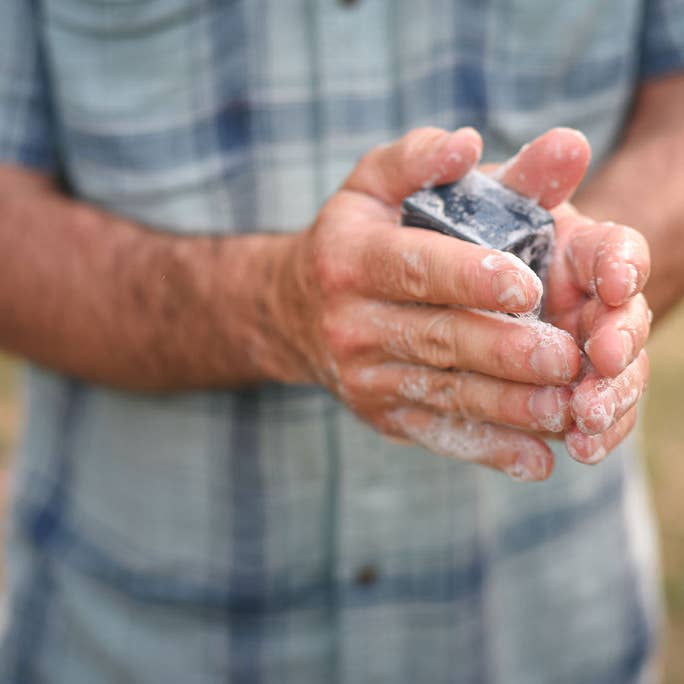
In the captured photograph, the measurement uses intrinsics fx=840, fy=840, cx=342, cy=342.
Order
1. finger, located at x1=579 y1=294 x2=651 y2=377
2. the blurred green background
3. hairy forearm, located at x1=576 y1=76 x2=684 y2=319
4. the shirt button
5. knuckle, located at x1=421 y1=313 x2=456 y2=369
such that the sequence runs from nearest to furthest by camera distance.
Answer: finger, located at x1=579 y1=294 x2=651 y2=377
knuckle, located at x1=421 y1=313 x2=456 y2=369
hairy forearm, located at x1=576 y1=76 x2=684 y2=319
the shirt button
the blurred green background

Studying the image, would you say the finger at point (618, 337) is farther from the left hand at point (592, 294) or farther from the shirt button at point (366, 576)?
the shirt button at point (366, 576)

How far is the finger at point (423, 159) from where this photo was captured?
3.67ft

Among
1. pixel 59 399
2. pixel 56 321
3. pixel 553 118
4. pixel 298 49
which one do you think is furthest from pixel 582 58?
pixel 59 399

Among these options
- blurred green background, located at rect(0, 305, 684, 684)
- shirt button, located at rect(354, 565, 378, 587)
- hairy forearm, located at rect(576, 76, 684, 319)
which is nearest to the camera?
hairy forearm, located at rect(576, 76, 684, 319)

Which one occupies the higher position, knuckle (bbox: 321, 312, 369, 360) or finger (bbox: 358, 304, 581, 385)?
finger (bbox: 358, 304, 581, 385)

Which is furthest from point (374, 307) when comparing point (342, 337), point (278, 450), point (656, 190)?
point (656, 190)

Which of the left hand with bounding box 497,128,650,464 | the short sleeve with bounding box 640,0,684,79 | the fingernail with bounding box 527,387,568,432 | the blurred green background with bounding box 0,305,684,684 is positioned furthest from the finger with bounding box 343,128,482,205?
the blurred green background with bounding box 0,305,684,684

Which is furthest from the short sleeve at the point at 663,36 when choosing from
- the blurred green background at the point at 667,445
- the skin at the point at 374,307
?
the blurred green background at the point at 667,445

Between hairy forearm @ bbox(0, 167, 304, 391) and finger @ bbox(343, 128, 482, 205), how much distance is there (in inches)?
13.0

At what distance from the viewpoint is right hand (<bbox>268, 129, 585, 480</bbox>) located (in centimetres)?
100

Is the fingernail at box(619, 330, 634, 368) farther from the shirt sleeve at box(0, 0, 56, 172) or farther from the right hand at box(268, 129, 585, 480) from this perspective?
the shirt sleeve at box(0, 0, 56, 172)

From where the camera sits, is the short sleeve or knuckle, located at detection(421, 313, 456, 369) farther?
the short sleeve

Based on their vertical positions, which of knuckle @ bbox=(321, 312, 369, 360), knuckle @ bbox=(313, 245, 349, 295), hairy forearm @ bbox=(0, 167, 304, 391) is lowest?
hairy forearm @ bbox=(0, 167, 304, 391)

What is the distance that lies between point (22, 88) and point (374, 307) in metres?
0.84
